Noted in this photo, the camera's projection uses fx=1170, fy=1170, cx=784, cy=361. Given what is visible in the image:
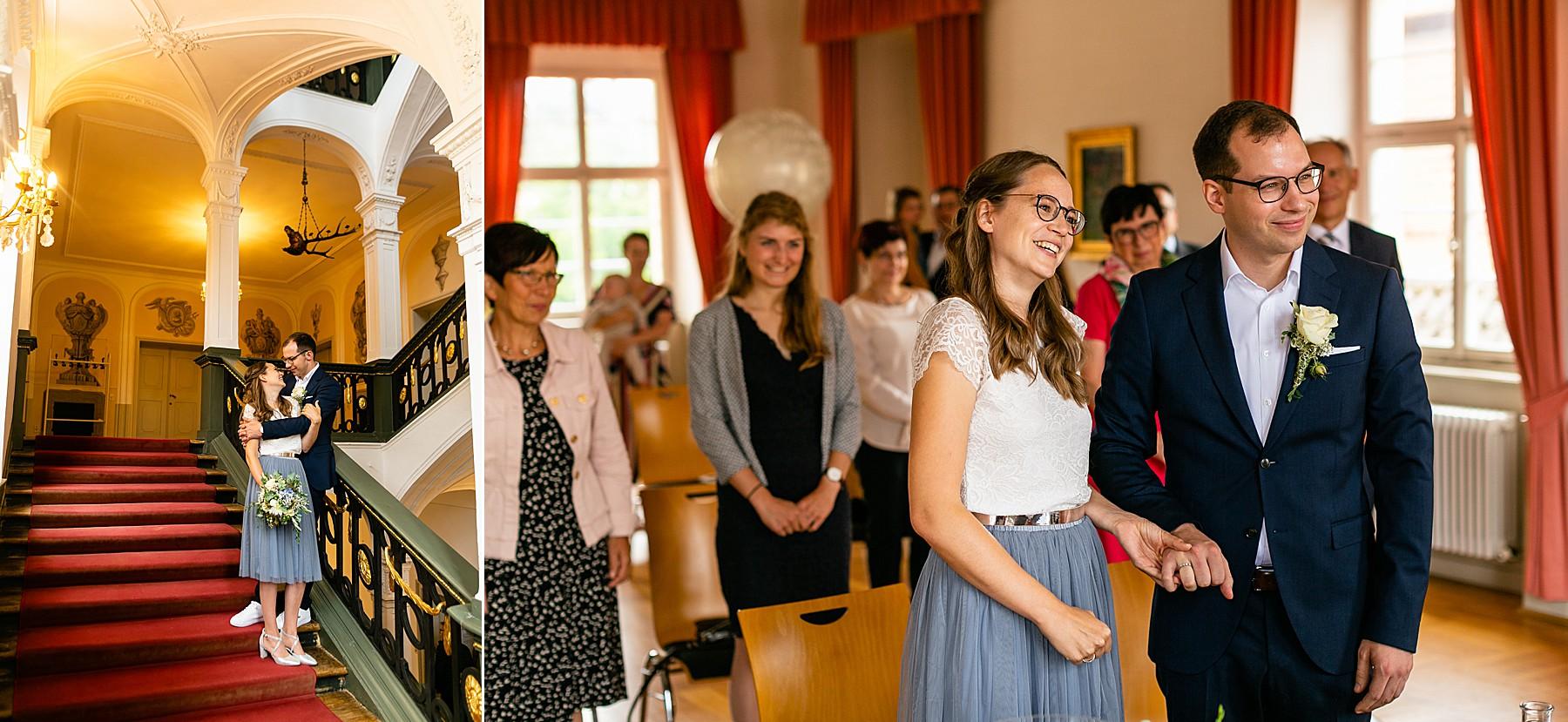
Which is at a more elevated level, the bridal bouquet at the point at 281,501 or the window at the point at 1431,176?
the window at the point at 1431,176

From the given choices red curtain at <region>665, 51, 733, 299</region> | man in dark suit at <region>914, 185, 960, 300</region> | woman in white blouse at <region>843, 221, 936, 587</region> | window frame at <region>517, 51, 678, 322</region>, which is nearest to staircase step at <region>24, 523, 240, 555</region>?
woman in white blouse at <region>843, 221, 936, 587</region>

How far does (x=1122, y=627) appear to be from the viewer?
98.6 inches

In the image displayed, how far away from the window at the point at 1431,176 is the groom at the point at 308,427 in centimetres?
Result: 568

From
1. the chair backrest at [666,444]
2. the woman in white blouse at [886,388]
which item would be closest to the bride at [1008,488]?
the woman in white blouse at [886,388]

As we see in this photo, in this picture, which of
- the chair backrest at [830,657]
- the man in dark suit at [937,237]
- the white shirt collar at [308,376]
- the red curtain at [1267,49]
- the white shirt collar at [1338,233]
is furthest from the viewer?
the man in dark suit at [937,237]

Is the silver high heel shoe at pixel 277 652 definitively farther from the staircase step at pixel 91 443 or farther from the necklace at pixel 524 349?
the necklace at pixel 524 349

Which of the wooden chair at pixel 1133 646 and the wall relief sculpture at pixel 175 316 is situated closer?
the wall relief sculpture at pixel 175 316

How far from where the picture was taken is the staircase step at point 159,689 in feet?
3.50

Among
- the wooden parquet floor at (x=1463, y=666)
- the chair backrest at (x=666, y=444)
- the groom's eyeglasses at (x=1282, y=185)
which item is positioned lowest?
the wooden parquet floor at (x=1463, y=666)

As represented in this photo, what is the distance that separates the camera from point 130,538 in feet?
3.66

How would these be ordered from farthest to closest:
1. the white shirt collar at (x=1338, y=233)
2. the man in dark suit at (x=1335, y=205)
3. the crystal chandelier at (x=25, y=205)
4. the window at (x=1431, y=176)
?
the window at (x=1431, y=176), the white shirt collar at (x=1338, y=233), the man in dark suit at (x=1335, y=205), the crystal chandelier at (x=25, y=205)

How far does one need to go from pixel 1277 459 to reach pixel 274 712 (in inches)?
60.2

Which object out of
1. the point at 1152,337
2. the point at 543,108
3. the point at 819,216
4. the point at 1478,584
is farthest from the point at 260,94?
the point at 543,108

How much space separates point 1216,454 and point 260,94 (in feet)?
Answer: 5.12
